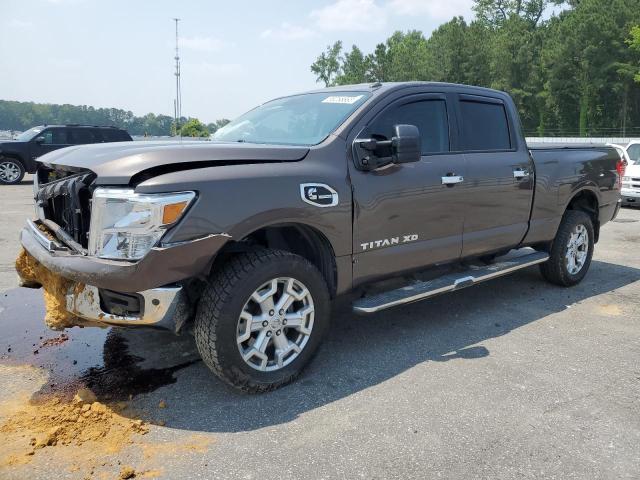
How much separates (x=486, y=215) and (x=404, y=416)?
7.15ft

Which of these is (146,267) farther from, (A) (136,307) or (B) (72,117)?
(B) (72,117)

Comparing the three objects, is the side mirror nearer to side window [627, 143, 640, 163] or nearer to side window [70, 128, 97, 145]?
side window [627, 143, 640, 163]

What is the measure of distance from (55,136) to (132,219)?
16686mm

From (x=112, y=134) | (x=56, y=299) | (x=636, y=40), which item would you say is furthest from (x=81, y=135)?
(x=636, y=40)

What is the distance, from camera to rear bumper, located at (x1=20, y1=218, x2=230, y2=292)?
274 centimetres

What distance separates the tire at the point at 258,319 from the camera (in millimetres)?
3021

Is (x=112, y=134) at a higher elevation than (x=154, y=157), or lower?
higher

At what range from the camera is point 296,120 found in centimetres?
418

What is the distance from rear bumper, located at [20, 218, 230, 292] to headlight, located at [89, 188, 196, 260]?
62mm

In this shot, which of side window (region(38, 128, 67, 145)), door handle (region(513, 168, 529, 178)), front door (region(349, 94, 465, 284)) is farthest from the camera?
side window (region(38, 128, 67, 145))

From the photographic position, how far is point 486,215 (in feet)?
15.1

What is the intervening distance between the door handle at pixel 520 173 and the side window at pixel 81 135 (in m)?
15.7

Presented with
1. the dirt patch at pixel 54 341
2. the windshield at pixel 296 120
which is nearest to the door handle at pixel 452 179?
the windshield at pixel 296 120

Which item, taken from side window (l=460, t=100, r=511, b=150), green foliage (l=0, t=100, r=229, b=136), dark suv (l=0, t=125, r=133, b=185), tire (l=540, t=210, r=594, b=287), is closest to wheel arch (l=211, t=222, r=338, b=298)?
side window (l=460, t=100, r=511, b=150)
